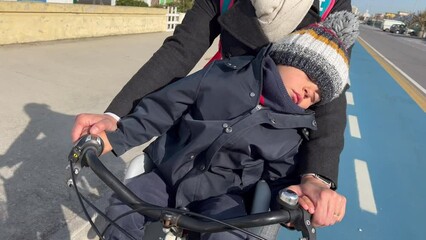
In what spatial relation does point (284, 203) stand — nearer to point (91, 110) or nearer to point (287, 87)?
point (287, 87)

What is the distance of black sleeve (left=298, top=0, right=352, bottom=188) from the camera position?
166cm

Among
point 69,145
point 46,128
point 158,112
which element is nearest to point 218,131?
point 158,112

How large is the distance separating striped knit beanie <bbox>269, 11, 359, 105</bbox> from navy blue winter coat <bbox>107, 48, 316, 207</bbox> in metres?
0.11

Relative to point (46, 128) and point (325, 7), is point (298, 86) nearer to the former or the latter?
point (325, 7)

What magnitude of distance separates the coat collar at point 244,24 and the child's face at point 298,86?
27 cm

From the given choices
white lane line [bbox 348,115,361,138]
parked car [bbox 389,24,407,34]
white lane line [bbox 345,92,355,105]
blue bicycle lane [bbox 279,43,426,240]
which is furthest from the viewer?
parked car [bbox 389,24,407,34]

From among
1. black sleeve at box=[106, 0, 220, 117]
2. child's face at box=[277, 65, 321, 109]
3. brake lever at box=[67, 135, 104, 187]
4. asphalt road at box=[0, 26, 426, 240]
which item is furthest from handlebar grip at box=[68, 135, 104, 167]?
asphalt road at box=[0, 26, 426, 240]

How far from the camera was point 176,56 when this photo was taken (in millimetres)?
2004

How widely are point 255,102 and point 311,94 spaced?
0.24 metres

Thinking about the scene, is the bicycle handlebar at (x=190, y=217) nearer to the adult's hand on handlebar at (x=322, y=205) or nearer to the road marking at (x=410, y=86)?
the adult's hand on handlebar at (x=322, y=205)

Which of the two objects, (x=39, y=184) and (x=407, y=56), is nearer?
(x=39, y=184)

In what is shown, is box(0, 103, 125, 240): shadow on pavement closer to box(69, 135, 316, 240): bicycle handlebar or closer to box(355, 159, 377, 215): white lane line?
box(69, 135, 316, 240): bicycle handlebar

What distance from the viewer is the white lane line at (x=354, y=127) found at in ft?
20.2

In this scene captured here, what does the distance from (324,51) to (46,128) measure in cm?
364
